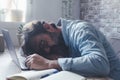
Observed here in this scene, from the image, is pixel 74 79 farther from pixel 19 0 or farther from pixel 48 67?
pixel 19 0

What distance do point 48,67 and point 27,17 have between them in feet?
5.03

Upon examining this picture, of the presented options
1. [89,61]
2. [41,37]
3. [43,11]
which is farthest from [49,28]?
[43,11]

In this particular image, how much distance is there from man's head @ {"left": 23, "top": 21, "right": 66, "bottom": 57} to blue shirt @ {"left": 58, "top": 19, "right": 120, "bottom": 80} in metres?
0.06

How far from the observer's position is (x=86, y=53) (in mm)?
1085

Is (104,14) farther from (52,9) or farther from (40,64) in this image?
(40,64)

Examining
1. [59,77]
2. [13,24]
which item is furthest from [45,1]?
[59,77]

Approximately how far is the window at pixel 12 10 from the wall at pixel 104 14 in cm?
77

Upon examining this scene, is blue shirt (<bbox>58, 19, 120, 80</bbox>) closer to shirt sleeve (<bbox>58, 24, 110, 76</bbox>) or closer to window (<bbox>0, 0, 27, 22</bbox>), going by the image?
shirt sleeve (<bbox>58, 24, 110, 76</bbox>)

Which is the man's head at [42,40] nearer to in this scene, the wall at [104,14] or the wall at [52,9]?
the wall at [104,14]

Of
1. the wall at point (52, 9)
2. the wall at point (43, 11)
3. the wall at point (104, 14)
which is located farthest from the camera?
the wall at point (52, 9)

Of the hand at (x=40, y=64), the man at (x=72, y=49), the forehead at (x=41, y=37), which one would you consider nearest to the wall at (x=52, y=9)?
the man at (x=72, y=49)

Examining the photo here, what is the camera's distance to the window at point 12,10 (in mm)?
2434

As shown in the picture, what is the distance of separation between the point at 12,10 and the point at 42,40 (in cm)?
130

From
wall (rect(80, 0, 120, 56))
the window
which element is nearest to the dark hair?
wall (rect(80, 0, 120, 56))
